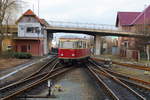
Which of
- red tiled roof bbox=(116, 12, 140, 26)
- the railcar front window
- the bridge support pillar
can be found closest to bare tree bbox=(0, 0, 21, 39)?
the railcar front window

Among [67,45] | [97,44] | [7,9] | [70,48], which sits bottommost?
[70,48]

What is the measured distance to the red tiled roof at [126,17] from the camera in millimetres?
59000

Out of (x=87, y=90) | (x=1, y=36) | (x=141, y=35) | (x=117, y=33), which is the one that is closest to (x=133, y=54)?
(x=141, y=35)

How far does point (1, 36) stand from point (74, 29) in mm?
17601

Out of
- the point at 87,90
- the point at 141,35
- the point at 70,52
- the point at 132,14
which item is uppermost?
A: the point at 132,14

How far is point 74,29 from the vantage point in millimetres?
51562

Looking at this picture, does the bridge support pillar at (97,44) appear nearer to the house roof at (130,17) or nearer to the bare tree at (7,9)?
the house roof at (130,17)

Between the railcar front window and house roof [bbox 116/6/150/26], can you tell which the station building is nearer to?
house roof [bbox 116/6/150/26]

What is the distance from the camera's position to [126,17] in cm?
6031

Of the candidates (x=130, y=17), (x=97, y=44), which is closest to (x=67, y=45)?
(x=97, y=44)

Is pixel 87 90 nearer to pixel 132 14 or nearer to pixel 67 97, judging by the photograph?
pixel 67 97

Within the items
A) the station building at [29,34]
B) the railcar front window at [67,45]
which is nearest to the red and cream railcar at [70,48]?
the railcar front window at [67,45]

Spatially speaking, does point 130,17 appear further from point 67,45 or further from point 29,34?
point 67,45

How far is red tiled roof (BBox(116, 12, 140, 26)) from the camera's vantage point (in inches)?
2323
